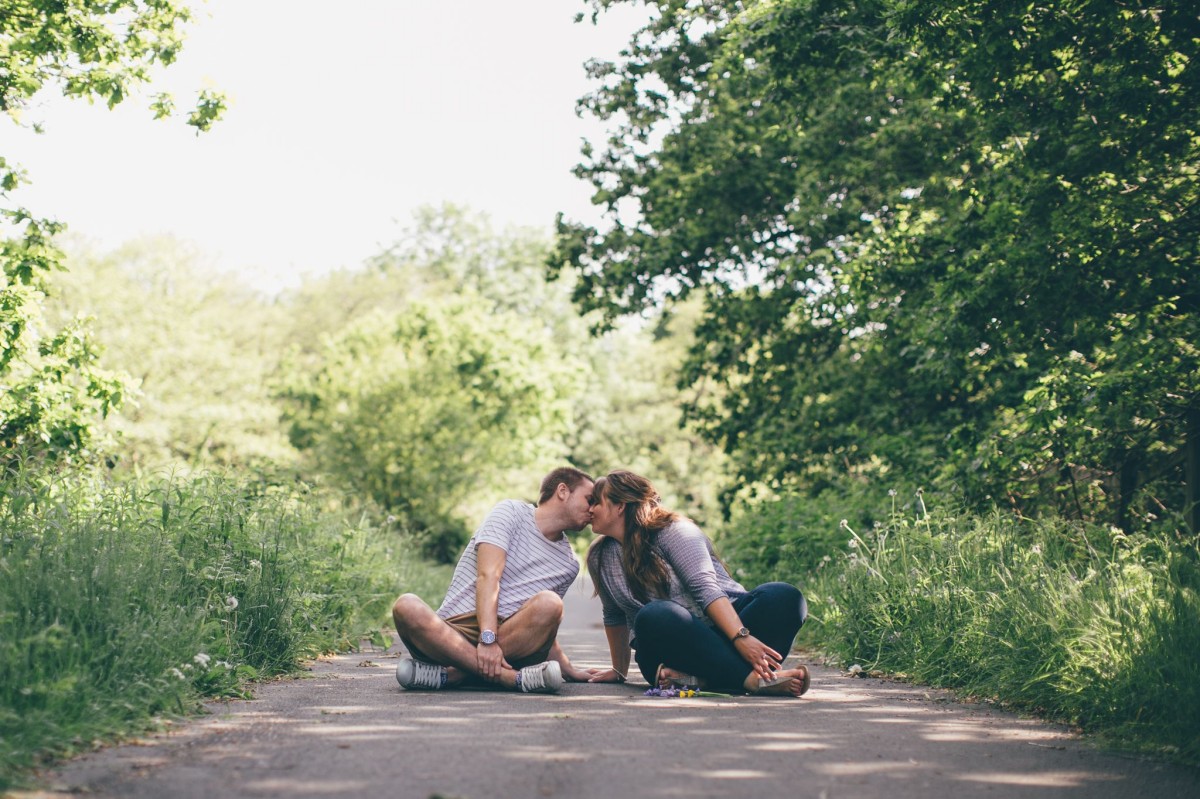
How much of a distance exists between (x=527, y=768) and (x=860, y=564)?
566cm

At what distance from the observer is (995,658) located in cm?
→ 734

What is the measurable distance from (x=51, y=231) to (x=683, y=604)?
24.4ft

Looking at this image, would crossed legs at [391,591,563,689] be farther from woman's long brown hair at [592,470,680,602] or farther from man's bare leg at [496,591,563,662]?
woman's long brown hair at [592,470,680,602]

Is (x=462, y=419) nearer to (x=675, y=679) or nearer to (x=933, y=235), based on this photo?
(x=933, y=235)

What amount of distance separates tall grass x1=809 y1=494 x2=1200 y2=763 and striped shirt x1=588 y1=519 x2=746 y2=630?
62.6 inches

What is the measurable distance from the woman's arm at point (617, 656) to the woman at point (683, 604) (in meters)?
0.38

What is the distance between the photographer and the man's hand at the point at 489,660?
7297 mm

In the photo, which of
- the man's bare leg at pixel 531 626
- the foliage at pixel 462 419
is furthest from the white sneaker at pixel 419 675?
the foliage at pixel 462 419

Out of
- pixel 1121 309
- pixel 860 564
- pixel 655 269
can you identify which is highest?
pixel 655 269

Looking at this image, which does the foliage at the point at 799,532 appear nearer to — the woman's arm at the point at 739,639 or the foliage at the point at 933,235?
the foliage at the point at 933,235

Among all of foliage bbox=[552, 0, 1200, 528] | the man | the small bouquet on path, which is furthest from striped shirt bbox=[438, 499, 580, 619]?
foliage bbox=[552, 0, 1200, 528]

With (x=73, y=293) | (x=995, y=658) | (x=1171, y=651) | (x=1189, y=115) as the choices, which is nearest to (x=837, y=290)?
(x=1189, y=115)

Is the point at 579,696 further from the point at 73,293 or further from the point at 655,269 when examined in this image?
the point at 73,293

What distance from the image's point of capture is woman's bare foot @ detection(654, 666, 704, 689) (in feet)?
24.7
